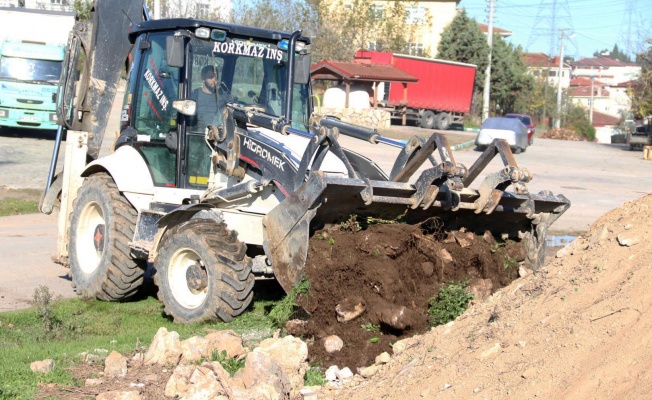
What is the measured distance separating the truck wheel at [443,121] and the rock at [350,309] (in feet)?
143

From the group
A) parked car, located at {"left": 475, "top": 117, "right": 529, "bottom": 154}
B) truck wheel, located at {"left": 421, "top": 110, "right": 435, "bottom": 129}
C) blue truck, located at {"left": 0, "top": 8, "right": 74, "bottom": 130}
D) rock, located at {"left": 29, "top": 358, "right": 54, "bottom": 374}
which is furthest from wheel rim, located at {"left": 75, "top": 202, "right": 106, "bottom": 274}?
truck wheel, located at {"left": 421, "top": 110, "right": 435, "bottom": 129}

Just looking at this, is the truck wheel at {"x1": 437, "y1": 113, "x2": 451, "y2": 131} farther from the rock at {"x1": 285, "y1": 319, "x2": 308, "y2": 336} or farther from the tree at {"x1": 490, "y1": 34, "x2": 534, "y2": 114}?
the rock at {"x1": 285, "y1": 319, "x2": 308, "y2": 336}

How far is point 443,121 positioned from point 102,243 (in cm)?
4227

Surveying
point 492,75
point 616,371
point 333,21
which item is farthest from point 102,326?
A: point 492,75

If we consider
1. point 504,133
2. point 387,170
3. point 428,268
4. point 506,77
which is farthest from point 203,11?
point 506,77

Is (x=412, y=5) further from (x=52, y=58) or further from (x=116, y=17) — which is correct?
(x=116, y=17)

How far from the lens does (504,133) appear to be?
38.0 meters

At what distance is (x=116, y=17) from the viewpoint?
10.9 metres

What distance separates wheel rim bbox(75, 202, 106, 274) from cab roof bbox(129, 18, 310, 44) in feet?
7.10

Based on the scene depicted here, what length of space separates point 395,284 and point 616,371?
9.00 ft

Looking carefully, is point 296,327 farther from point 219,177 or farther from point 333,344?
point 219,177

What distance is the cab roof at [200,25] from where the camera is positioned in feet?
29.3

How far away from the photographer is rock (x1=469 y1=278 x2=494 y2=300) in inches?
309

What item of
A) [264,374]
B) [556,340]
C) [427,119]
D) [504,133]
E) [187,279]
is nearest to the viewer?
[556,340]
